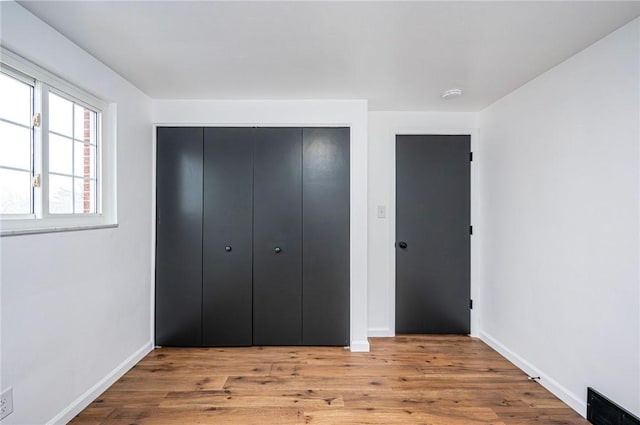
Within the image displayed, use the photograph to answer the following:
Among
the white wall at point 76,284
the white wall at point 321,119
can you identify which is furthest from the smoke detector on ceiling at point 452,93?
the white wall at point 76,284

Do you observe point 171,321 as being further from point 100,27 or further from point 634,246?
point 634,246

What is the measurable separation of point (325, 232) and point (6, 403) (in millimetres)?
2326

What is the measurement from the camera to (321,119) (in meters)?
3.07

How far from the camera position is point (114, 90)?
249cm

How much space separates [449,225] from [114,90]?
3.28 m

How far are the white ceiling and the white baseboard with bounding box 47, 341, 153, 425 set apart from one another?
89.3 inches

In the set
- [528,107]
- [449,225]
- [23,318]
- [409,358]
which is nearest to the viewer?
[23,318]

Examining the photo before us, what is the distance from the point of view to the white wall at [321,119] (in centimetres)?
307

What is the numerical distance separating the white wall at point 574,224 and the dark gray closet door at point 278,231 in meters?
1.91

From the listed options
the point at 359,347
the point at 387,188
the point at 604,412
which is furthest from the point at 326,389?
the point at 387,188

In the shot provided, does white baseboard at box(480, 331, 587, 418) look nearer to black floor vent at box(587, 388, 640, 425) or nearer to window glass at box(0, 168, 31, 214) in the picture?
black floor vent at box(587, 388, 640, 425)

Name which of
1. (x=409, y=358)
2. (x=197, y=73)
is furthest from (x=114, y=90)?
(x=409, y=358)

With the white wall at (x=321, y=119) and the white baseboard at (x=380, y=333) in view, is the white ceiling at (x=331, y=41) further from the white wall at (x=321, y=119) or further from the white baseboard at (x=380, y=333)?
the white baseboard at (x=380, y=333)

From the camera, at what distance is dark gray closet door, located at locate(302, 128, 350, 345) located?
122 inches
